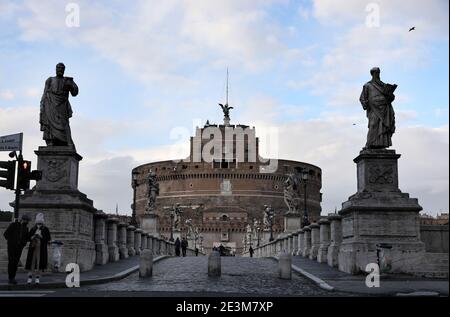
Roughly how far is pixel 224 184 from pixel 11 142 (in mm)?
110389

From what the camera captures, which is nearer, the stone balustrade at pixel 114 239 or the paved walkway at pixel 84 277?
the paved walkway at pixel 84 277

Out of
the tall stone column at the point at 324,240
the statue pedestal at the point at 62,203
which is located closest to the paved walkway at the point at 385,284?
the tall stone column at the point at 324,240

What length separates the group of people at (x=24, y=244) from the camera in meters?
13.9

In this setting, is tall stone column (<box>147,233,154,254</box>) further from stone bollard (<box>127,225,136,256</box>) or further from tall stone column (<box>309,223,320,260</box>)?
tall stone column (<box>309,223,320,260</box>)

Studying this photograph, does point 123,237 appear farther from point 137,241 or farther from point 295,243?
point 295,243

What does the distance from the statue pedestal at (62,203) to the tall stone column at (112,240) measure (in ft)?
12.7

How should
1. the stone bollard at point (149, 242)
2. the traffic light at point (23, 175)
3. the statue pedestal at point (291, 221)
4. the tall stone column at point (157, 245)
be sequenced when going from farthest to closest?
the statue pedestal at point (291, 221) < the tall stone column at point (157, 245) < the stone bollard at point (149, 242) < the traffic light at point (23, 175)

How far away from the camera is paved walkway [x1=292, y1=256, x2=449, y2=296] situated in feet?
42.7

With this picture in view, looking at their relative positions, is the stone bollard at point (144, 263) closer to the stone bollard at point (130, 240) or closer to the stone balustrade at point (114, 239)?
the stone balustrade at point (114, 239)

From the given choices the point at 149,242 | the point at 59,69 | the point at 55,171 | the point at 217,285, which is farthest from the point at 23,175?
the point at 149,242

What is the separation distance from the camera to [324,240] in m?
23.6

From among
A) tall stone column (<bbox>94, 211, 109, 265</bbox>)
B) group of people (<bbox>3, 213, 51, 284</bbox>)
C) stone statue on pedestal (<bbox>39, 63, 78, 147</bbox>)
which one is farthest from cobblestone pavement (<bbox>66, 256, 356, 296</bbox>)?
stone statue on pedestal (<bbox>39, 63, 78, 147</bbox>)

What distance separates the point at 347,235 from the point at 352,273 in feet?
5.40
